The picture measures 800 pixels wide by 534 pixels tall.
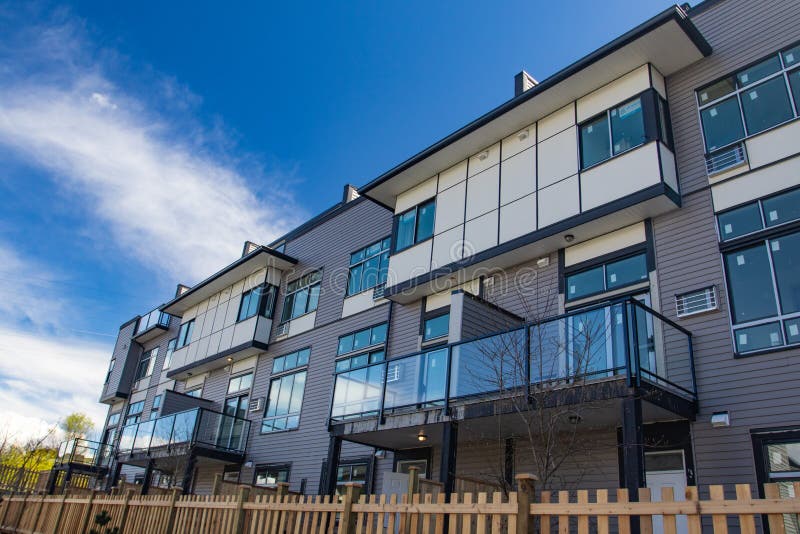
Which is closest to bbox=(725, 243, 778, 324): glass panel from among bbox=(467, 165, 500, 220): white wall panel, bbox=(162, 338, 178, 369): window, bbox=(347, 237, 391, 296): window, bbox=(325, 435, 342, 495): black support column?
bbox=(467, 165, 500, 220): white wall panel

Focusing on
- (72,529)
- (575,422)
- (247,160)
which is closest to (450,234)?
(575,422)

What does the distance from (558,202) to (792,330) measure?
15.7 feet

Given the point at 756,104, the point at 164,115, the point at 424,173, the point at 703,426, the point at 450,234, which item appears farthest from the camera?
the point at 164,115

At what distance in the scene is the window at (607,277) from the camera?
11.0 meters

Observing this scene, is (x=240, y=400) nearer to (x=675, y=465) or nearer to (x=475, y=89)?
(x=475, y=89)

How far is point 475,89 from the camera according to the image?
53.7ft

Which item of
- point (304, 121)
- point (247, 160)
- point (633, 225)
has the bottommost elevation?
point (633, 225)

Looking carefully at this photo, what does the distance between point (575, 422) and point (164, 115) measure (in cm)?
1673

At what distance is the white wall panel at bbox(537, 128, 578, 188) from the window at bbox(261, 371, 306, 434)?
10.1 meters

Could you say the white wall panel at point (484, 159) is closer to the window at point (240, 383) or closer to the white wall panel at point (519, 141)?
the white wall panel at point (519, 141)

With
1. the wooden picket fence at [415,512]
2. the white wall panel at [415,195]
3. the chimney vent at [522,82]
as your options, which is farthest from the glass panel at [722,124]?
the white wall panel at [415,195]

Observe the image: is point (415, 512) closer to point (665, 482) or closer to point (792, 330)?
point (665, 482)

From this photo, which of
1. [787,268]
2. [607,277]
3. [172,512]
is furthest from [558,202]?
[172,512]

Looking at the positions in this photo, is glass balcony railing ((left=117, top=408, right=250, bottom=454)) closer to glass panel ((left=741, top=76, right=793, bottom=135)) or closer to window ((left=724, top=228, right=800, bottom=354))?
window ((left=724, top=228, right=800, bottom=354))
